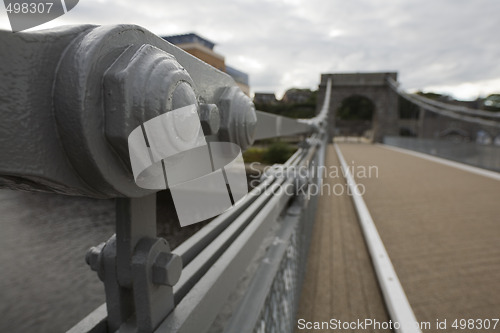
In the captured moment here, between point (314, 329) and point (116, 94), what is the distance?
174 centimetres

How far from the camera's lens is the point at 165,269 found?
0.38 metres

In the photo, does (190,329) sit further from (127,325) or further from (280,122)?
(280,122)

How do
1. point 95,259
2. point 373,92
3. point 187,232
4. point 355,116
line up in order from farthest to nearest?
point 355,116
point 373,92
point 187,232
point 95,259

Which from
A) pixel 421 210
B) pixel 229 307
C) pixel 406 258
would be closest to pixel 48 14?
pixel 229 307

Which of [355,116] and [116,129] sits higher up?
[355,116]

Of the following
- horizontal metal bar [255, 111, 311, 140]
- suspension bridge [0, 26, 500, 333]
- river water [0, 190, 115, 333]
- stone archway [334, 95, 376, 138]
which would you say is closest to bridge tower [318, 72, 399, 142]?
stone archway [334, 95, 376, 138]

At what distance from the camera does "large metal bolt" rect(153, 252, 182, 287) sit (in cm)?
38

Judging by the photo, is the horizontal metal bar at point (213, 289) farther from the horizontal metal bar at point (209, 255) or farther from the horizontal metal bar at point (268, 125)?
the horizontal metal bar at point (268, 125)

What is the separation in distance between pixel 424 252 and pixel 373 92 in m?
18.2

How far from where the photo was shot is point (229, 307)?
38.5 inches

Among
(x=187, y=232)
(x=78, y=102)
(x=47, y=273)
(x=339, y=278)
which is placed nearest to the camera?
(x=78, y=102)

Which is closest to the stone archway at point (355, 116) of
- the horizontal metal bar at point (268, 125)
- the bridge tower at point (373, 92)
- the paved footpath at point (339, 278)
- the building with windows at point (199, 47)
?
the bridge tower at point (373, 92)

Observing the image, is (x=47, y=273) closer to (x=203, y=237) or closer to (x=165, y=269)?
(x=203, y=237)

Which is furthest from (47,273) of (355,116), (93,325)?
(355,116)
